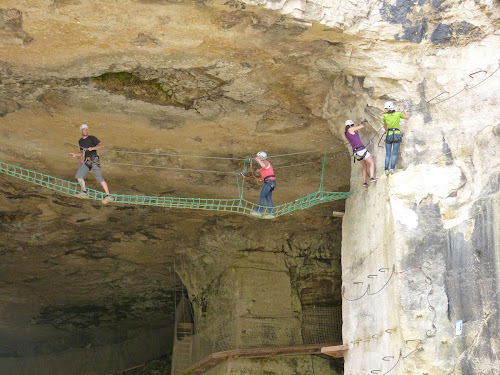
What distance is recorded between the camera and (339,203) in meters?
11.6

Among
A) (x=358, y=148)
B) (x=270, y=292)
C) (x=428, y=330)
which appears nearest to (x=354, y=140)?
(x=358, y=148)

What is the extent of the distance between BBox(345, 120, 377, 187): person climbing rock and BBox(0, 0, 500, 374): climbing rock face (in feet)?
0.51

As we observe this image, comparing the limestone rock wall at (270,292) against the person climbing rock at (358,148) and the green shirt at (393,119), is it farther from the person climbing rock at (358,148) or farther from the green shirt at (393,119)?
the green shirt at (393,119)

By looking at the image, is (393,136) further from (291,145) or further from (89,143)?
(89,143)

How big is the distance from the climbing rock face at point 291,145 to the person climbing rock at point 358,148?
0.51 feet

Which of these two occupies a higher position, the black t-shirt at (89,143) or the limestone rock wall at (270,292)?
the black t-shirt at (89,143)

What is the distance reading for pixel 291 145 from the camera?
32.2 ft

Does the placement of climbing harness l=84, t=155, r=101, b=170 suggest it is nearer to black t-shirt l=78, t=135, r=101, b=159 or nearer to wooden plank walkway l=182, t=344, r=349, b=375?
black t-shirt l=78, t=135, r=101, b=159

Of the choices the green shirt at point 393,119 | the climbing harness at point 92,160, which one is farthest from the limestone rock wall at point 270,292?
the green shirt at point 393,119

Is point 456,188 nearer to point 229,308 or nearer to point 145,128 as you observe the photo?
point 145,128

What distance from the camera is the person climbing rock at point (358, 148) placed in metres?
7.93

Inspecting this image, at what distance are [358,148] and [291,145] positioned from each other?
1.92 meters

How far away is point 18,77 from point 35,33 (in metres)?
0.97

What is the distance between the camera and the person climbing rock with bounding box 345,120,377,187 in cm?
793
